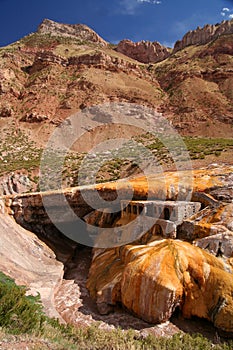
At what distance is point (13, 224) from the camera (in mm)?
16328

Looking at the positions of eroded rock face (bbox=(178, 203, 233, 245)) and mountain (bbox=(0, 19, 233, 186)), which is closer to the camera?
eroded rock face (bbox=(178, 203, 233, 245))

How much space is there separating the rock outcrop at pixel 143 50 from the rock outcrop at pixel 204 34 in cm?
844

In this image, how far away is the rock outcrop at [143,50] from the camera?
95.7 m

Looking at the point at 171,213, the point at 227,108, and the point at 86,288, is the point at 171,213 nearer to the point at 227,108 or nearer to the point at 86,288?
the point at 86,288

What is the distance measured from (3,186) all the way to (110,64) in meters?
46.5

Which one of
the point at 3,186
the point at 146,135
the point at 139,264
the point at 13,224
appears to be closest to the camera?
the point at 139,264

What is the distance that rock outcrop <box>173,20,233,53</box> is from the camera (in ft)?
242

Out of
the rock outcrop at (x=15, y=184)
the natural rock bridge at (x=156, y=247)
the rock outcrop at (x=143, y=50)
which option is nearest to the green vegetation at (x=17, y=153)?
the rock outcrop at (x=15, y=184)

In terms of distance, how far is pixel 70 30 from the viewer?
330ft

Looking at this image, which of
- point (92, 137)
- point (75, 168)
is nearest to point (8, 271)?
point (75, 168)

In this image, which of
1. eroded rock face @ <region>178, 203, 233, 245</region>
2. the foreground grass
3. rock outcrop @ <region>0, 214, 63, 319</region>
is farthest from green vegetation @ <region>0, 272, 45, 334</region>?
eroded rock face @ <region>178, 203, 233, 245</region>

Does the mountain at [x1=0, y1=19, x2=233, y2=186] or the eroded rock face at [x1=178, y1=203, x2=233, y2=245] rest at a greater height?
the mountain at [x1=0, y1=19, x2=233, y2=186]

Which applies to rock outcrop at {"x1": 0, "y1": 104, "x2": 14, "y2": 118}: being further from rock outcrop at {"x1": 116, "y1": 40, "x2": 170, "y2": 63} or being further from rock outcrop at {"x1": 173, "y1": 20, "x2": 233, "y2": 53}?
rock outcrop at {"x1": 116, "y1": 40, "x2": 170, "y2": 63}

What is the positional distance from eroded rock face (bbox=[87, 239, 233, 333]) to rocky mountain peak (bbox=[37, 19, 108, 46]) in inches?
3788
